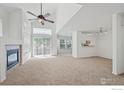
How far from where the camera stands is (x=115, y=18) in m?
2.96

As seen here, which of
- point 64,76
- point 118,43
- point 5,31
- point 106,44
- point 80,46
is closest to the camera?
point 5,31

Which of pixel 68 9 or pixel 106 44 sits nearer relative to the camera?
pixel 68 9

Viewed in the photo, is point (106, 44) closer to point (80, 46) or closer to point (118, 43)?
point (118, 43)

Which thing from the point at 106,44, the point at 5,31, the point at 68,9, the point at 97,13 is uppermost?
the point at 68,9

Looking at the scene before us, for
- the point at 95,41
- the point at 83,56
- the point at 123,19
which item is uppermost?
the point at 123,19

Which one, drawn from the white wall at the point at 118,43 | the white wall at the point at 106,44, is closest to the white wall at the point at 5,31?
the white wall at the point at 118,43

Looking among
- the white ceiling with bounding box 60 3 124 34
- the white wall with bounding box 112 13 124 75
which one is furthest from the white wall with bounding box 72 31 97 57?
the white wall with bounding box 112 13 124 75

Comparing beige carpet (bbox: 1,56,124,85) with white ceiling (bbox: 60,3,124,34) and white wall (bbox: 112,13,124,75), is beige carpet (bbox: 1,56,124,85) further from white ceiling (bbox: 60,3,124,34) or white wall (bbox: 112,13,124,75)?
white ceiling (bbox: 60,3,124,34)

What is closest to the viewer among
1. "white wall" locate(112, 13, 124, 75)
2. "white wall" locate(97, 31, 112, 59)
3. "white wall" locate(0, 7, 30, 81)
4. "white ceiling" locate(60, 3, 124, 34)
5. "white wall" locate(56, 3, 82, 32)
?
"white ceiling" locate(60, 3, 124, 34)

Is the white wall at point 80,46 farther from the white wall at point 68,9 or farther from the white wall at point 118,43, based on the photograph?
the white wall at point 118,43

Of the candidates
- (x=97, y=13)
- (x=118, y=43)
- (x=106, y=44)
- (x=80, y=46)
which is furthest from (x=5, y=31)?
(x=80, y=46)
